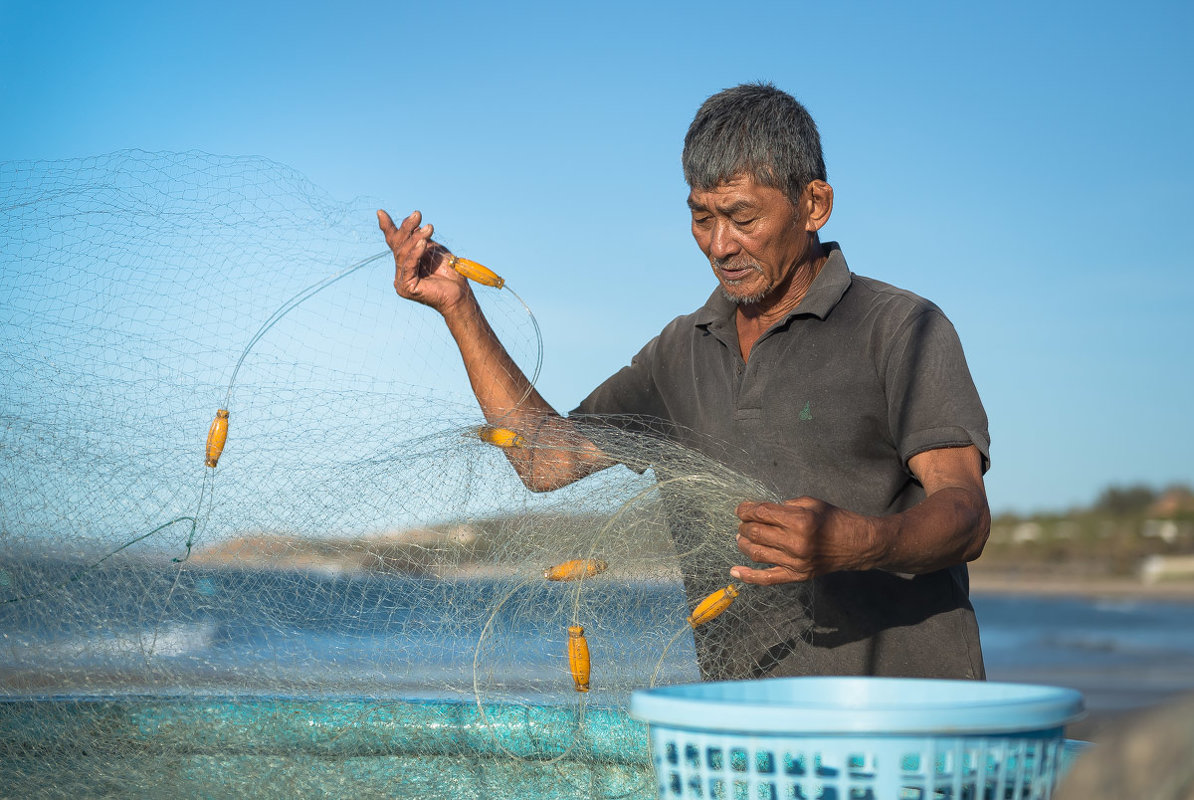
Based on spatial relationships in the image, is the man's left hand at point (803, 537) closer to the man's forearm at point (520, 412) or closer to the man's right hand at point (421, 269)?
the man's forearm at point (520, 412)

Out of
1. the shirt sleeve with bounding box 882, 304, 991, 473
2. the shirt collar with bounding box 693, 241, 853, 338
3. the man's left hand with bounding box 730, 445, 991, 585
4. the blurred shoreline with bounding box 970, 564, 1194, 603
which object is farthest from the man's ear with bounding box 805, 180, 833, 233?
the blurred shoreline with bounding box 970, 564, 1194, 603

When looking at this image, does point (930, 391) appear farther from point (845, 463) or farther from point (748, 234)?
point (748, 234)

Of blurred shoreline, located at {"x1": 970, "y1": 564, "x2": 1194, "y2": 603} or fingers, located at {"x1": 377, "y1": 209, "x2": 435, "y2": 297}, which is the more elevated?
fingers, located at {"x1": 377, "y1": 209, "x2": 435, "y2": 297}

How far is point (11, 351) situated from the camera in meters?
2.87

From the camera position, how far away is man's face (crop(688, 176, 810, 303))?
274 centimetres

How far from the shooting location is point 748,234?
2764mm

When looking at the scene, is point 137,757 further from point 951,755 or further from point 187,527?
point 951,755

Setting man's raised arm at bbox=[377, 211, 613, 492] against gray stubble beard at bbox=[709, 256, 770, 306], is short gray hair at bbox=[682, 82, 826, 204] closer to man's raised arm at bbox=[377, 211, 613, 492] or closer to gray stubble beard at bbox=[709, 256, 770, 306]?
gray stubble beard at bbox=[709, 256, 770, 306]

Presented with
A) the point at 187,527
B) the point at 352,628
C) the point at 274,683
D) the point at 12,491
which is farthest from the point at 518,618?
the point at 12,491

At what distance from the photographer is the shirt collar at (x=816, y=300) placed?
2.76 metres

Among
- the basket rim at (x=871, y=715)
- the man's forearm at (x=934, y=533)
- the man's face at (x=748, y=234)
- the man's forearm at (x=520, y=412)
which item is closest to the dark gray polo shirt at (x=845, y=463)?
the man's face at (x=748, y=234)

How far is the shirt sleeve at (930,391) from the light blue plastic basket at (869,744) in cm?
91

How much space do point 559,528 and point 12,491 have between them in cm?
147

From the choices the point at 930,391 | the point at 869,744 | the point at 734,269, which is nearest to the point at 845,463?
the point at 930,391
